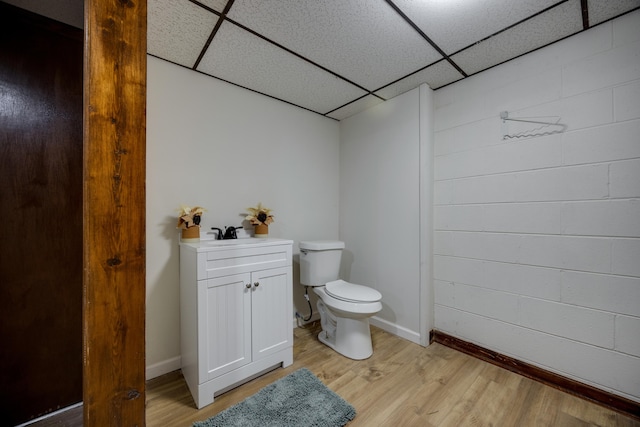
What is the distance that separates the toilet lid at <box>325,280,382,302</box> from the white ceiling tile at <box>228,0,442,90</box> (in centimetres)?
172

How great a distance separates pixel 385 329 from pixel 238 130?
225 centimetres

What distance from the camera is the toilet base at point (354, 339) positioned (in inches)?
74.2

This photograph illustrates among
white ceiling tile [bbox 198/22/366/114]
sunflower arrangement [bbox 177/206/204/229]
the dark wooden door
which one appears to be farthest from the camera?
sunflower arrangement [bbox 177/206/204/229]

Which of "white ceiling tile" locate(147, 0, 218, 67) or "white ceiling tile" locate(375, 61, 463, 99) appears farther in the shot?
"white ceiling tile" locate(375, 61, 463, 99)

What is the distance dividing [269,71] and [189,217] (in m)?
1.23

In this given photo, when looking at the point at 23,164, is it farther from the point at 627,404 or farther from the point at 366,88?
the point at 627,404

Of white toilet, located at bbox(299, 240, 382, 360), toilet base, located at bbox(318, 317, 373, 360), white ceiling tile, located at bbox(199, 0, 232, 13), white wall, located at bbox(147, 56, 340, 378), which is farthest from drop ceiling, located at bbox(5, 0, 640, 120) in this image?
toilet base, located at bbox(318, 317, 373, 360)

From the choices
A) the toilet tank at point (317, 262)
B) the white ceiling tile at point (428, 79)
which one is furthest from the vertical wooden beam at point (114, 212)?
the white ceiling tile at point (428, 79)

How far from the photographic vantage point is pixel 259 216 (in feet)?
6.66

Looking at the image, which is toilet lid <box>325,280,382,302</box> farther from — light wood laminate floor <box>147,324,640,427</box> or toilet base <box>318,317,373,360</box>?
light wood laminate floor <box>147,324,640,427</box>

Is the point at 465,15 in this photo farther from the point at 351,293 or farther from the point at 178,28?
the point at 351,293

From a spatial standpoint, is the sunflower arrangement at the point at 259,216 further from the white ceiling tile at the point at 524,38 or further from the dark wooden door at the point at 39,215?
the white ceiling tile at the point at 524,38

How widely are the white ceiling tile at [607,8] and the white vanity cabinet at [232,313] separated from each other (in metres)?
2.21

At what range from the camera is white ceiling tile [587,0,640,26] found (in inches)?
50.1
